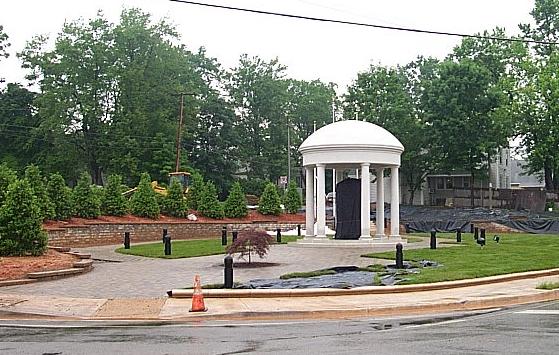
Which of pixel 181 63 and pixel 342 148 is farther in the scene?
pixel 181 63

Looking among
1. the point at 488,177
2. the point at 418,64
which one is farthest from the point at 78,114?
the point at 418,64

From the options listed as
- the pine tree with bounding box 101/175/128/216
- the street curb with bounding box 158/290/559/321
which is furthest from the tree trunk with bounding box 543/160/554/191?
the street curb with bounding box 158/290/559/321

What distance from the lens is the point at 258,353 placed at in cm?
987

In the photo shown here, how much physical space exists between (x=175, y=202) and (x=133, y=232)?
4.84 m

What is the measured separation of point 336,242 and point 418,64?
194 feet

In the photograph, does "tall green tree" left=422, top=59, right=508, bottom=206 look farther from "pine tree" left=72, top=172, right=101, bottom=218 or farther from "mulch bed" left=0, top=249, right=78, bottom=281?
"mulch bed" left=0, top=249, right=78, bottom=281

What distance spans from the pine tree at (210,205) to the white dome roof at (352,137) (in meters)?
12.6

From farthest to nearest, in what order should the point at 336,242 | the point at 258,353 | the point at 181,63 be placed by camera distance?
1. the point at 181,63
2. the point at 336,242
3. the point at 258,353

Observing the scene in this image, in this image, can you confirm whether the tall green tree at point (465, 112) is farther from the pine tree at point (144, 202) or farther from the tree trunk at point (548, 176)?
the pine tree at point (144, 202)

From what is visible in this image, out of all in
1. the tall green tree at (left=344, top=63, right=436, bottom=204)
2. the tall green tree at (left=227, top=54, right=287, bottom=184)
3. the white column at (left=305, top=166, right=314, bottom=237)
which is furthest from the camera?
the tall green tree at (left=227, top=54, right=287, bottom=184)

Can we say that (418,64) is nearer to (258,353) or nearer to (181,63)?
(181,63)

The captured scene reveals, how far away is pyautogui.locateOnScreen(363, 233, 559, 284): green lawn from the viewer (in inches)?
779

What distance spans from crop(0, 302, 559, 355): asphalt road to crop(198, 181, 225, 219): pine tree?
3228cm

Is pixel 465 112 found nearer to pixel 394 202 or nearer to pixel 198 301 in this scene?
pixel 394 202
